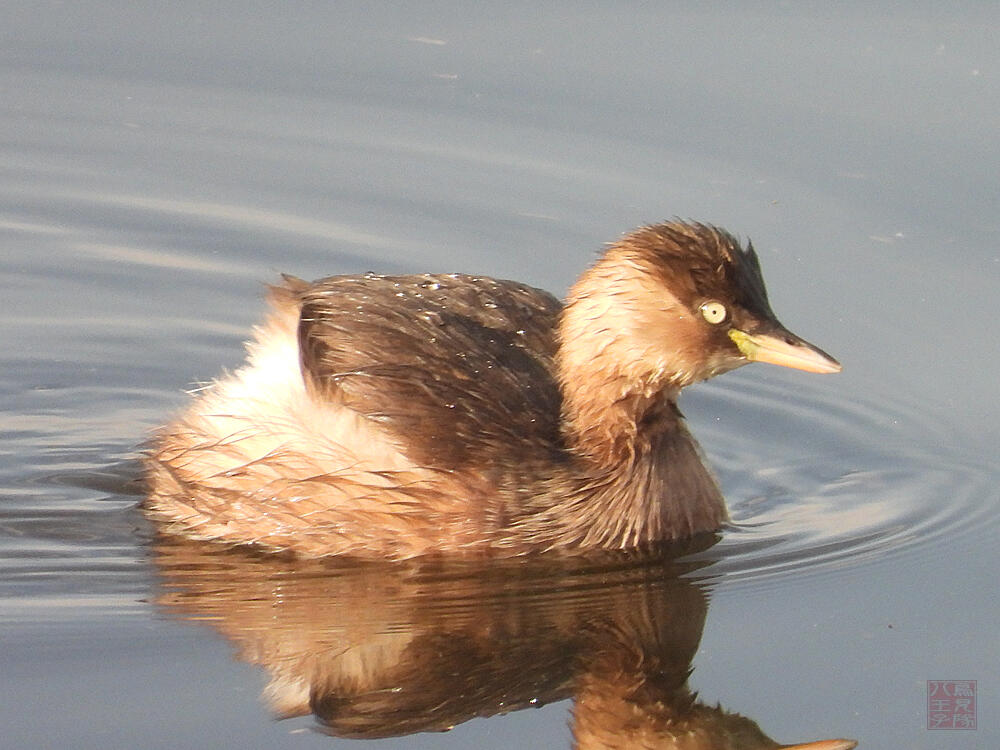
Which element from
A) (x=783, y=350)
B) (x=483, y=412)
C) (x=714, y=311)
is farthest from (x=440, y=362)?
(x=783, y=350)

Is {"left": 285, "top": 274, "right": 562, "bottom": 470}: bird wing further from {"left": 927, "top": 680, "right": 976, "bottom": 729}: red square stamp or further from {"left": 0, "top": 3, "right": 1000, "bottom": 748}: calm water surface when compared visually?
{"left": 927, "top": 680, "right": 976, "bottom": 729}: red square stamp

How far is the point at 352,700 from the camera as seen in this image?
5621mm

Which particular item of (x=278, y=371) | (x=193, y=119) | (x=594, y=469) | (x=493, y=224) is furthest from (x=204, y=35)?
(x=594, y=469)

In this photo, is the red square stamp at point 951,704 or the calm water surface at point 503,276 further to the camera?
the calm water surface at point 503,276

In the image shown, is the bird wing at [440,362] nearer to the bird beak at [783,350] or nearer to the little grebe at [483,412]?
the little grebe at [483,412]

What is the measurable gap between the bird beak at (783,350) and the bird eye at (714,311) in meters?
0.07

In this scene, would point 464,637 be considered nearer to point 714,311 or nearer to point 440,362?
point 440,362

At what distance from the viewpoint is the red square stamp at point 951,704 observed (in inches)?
218

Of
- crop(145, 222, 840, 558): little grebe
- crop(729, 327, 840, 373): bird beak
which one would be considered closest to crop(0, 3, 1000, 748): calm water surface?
crop(145, 222, 840, 558): little grebe

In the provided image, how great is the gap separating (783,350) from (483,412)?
110 cm

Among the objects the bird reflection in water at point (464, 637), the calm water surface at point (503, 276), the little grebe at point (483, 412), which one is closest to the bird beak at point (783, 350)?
the little grebe at point (483, 412)

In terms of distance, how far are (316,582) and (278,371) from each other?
0.91m

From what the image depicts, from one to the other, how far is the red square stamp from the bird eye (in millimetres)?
1613

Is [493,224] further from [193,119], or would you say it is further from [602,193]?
[193,119]
